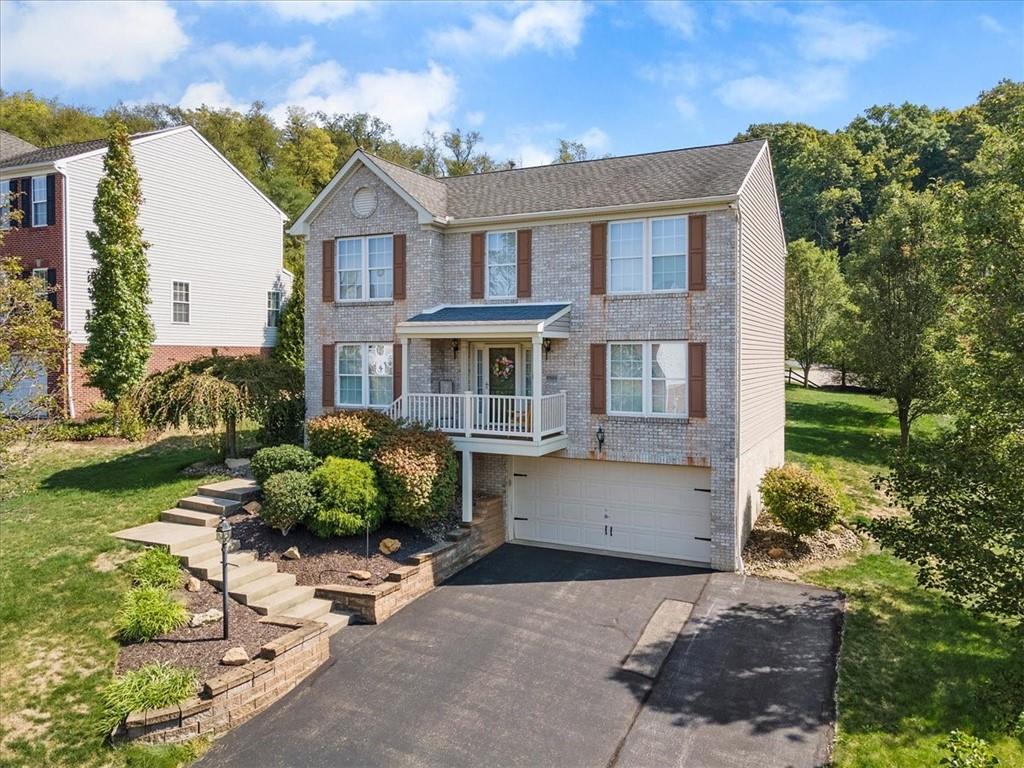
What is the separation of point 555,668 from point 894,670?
15.8 feet

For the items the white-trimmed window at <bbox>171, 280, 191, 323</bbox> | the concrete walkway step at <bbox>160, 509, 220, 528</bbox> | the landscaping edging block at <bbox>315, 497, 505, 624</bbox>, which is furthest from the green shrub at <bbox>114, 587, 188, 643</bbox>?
the white-trimmed window at <bbox>171, 280, 191, 323</bbox>

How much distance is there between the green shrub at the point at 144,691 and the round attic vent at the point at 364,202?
11457 mm

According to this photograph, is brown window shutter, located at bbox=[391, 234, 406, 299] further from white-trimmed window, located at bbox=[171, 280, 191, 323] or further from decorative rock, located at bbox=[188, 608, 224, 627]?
white-trimmed window, located at bbox=[171, 280, 191, 323]

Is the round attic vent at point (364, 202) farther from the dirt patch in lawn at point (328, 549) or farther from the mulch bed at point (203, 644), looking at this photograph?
the mulch bed at point (203, 644)

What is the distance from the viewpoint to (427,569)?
12.1 metres

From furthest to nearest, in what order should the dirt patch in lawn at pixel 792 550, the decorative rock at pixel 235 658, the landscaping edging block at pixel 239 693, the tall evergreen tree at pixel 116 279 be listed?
the tall evergreen tree at pixel 116 279, the dirt patch in lawn at pixel 792 550, the decorative rock at pixel 235 658, the landscaping edging block at pixel 239 693

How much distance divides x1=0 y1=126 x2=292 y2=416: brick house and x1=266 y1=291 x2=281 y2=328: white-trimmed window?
0.21 ft

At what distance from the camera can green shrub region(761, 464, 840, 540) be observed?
13000 millimetres

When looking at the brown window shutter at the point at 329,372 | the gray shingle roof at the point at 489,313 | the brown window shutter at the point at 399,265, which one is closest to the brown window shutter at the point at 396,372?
the gray shingle roof at the point at 489,313

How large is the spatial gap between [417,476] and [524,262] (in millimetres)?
5740

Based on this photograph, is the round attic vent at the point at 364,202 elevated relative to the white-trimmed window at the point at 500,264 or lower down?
elevated

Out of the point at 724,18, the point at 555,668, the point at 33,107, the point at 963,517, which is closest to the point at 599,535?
the point at 555,668

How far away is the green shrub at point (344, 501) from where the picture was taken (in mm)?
12367

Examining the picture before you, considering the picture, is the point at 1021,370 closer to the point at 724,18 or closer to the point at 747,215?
the point at 747,215
